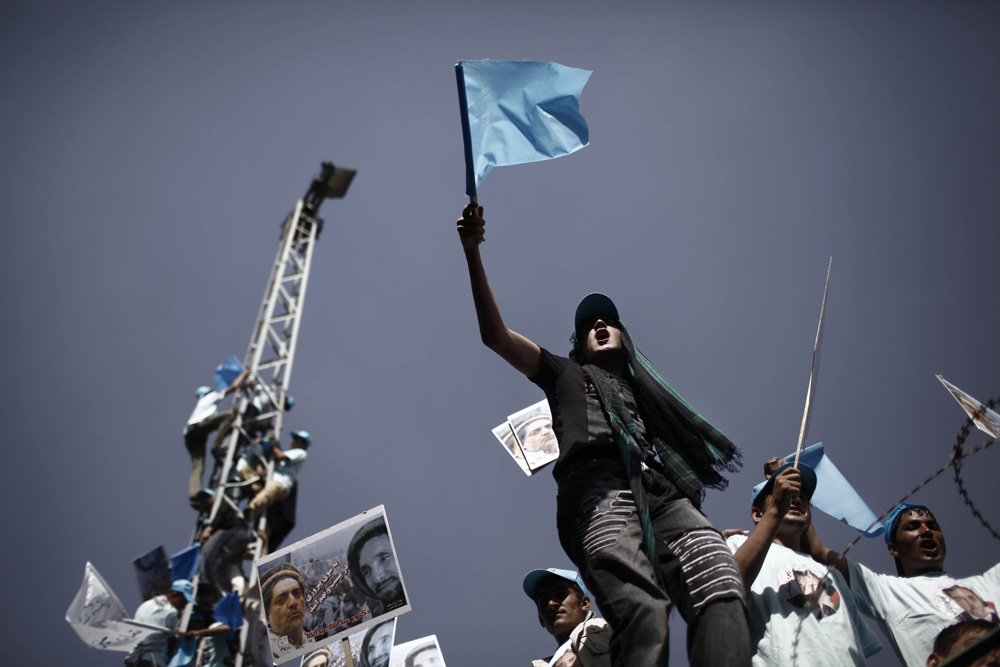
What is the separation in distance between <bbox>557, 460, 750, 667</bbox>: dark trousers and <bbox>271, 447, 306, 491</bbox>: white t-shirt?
673 centimetres

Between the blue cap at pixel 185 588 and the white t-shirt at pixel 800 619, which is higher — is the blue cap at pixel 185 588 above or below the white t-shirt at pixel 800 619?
above

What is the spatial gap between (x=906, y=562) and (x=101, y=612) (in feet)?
15.9

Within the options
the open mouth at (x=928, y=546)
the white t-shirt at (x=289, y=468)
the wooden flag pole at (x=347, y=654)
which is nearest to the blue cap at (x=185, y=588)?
the white t-shirt at (x=289, y=468)

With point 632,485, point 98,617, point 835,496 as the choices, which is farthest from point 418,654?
point 632,485

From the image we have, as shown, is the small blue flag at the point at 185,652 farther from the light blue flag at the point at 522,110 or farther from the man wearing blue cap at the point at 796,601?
the light blue flag at the point at 522,110

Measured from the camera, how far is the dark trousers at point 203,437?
8.52m

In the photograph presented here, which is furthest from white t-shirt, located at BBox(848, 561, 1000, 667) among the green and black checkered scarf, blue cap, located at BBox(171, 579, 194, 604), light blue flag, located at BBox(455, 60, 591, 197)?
blue cap, located at BBox(171, 579, 194, 604)

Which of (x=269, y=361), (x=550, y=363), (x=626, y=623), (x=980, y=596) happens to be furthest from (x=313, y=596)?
(x=269, y=361)

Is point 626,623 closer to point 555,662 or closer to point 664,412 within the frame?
point 664,412

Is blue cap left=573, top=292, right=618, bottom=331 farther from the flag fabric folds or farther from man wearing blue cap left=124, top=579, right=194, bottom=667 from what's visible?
man wearing blue cap left=124, top=579, right=194, bottom=667

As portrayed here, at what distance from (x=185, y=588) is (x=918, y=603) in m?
5.93

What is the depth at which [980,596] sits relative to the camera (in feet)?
10.1

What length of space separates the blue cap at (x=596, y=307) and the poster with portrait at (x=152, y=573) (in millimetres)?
4895

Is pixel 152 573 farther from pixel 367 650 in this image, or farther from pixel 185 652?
pixel 367 650
